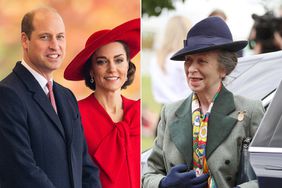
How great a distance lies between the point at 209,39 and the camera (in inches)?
140

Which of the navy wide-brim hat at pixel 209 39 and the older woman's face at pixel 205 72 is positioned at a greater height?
the navy wide-brim hat at pixel 209 39

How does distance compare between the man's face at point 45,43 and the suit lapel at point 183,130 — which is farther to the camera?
the suit lapel at point 183,130

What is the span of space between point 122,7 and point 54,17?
359 mm

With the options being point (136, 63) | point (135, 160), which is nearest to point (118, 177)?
point (135, 160)

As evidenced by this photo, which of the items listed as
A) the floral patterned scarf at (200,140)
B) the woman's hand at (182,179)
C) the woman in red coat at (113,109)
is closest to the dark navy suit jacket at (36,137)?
the woman in red coat at (113,109)

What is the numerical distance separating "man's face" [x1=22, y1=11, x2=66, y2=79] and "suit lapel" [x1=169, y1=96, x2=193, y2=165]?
2.49 ft

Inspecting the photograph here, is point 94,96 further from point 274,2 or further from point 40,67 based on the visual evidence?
point 274,2

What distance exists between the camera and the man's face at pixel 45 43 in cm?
310

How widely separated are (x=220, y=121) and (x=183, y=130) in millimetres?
201

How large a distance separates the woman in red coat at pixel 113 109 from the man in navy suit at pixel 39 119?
11cm

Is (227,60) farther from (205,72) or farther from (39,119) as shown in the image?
(39,119)

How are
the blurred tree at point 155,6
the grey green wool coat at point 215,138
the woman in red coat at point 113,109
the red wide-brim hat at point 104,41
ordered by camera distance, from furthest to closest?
the blurred tree at point 155,6 < the grey green wool coat at point 215,138 < the woman in red coat at point 113,109 < the red wide-brim hat at point 104,41

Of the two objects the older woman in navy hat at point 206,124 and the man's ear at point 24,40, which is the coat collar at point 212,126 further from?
the man's ear at point 24,40

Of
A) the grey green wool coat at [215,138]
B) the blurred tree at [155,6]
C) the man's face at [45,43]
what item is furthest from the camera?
the blurred tree at [155,6]
